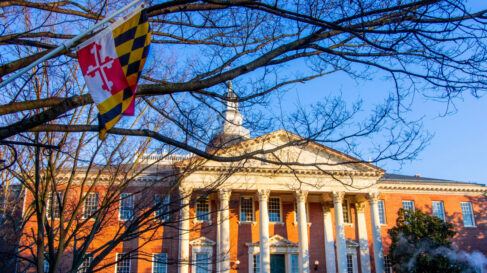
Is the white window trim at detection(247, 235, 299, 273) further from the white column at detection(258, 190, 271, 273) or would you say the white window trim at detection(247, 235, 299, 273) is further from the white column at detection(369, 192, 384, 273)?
the white column at detection(369, 192, 384, 273)

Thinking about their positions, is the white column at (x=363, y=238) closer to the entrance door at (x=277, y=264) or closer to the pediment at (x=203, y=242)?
the entrance door at (x=277, y=264)

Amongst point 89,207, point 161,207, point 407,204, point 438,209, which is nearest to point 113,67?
point 161,207

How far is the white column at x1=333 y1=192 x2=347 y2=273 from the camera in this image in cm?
2784

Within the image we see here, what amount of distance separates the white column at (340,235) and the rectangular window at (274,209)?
4.16 m

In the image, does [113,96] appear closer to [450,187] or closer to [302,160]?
[302,160]

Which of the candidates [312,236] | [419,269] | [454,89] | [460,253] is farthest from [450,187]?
[454,89]

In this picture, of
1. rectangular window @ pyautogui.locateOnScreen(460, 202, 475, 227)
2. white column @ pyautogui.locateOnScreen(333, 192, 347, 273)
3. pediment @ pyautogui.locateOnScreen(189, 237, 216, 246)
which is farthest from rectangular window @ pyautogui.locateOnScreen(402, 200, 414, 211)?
pediment @ pyautogui.locateOnScreen(189, 237, 216, 246)

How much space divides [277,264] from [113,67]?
89.8ft

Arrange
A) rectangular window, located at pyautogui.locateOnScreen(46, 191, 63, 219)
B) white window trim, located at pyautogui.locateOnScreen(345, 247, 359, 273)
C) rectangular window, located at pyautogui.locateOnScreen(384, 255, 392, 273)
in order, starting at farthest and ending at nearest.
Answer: rectangular window, located at pyautogui.locateOnScreen(384, 255, 392, 273) < white window trim, located at pyautogui.locateOnScreen(345, 247, 359, 273) < rectangular window, located at pyautogui.locateOnScreen(46, 191, 63, 219)

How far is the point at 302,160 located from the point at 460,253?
14407 mm

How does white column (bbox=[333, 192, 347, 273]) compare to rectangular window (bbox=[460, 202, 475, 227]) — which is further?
rectangular window (bbox=[460, 202, 475, 227])

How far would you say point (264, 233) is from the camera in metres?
27.7

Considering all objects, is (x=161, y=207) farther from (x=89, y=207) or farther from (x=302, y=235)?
(x=302, y=235)

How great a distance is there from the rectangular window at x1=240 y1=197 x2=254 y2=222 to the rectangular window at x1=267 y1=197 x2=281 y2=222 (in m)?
1.31
